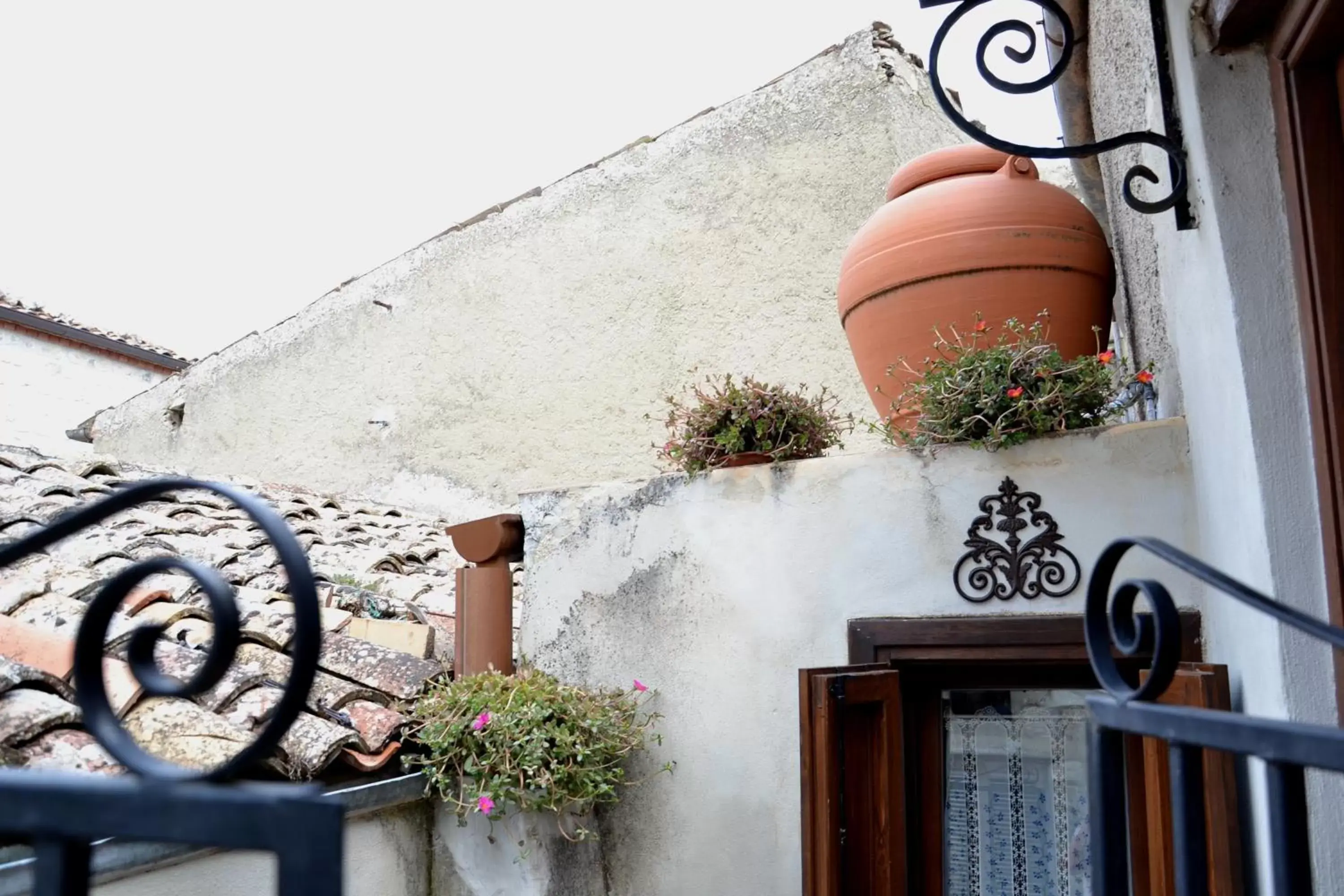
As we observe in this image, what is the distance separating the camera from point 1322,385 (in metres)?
1.46

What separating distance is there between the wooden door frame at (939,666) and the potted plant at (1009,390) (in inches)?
20.3

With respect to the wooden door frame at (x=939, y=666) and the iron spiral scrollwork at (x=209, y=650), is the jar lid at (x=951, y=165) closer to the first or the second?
the wooden door frame at (x=939, y=666)

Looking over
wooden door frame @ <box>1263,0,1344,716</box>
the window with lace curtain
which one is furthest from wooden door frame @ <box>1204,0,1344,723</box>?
the window with lace curtain

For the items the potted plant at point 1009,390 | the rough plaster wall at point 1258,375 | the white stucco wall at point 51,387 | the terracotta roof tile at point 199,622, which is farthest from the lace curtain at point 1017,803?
the white stucco wall at point 51,387

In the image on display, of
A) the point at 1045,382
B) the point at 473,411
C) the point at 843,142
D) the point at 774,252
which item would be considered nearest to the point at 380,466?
the point at 473,411

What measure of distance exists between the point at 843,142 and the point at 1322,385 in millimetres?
5613

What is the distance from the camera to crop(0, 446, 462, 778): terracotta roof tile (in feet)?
8.71

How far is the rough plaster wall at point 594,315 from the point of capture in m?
6.75

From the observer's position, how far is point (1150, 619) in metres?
1.06

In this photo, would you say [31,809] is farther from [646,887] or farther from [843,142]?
[843,142]

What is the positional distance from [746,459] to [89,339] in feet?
33.0

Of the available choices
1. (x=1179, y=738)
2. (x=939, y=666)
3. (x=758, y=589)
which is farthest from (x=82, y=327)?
(x=1179, y=738)

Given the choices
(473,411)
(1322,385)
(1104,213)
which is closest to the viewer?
(1322,385)

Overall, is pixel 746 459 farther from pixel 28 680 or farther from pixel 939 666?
pixel 28 680
